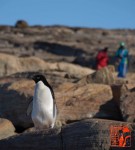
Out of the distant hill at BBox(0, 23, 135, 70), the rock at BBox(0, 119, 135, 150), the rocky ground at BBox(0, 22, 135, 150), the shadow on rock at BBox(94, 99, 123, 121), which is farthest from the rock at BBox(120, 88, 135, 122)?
the distant hill at BBox(0, 23, 135, 70)

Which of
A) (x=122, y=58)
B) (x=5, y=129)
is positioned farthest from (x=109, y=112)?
(x=122, y=58)

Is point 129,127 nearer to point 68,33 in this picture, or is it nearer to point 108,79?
point 108,79

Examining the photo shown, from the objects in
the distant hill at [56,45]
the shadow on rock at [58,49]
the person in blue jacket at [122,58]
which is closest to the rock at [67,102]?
the person in blue jacket at [122,58]

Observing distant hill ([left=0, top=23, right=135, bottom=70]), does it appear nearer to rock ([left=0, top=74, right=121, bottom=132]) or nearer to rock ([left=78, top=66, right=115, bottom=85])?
rock ([left=78, top=66, right=115, bottom=85])

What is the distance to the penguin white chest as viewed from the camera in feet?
42.3

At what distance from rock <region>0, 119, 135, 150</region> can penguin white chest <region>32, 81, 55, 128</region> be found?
210cm

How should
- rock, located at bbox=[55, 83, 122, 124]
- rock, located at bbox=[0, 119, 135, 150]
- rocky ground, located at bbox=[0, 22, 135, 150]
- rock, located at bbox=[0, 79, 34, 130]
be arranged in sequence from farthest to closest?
1. rock, located at bbox=[0, 79, 34, 130]
2. rock, located at bbox=[55, 83, 122, 124]
3. rocky ground, located at bbox=[0, 22, 135, 150]
4. rock, located at bbox=[0, 119, 135, 150]

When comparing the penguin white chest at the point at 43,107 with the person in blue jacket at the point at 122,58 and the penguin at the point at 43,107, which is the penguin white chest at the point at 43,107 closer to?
the penguin at the point at 43,107

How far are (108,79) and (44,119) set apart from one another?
7.23m

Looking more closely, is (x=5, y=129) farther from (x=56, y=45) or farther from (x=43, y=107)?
(x=56, y=45)

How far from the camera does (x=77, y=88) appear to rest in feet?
56.2

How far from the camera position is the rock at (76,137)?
395 inches

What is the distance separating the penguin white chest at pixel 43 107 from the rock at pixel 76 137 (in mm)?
2100

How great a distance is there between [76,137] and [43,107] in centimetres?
275
